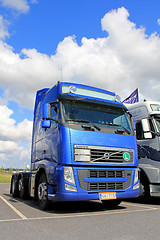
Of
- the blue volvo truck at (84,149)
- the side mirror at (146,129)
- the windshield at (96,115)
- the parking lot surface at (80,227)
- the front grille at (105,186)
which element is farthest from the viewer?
the side mirror at (146,129)

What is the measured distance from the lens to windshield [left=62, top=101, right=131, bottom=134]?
6616mm

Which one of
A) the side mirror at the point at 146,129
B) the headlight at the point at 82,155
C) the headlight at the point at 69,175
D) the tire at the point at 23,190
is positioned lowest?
the tire at the point at 23,190

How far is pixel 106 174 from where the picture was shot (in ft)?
21.3

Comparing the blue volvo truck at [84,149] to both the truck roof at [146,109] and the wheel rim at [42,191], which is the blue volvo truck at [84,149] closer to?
the wheel rim at [42,191]

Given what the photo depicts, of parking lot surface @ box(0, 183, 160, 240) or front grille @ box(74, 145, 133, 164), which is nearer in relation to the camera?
parking lot surface @ box(0, 183, 160, 240)

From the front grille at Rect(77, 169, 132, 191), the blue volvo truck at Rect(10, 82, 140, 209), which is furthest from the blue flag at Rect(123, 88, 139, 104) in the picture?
the front grille at Rect(77, 169, 132, 191)

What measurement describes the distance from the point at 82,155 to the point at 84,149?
156 millimetres

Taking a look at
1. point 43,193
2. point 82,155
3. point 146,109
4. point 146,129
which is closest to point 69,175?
point 82,155

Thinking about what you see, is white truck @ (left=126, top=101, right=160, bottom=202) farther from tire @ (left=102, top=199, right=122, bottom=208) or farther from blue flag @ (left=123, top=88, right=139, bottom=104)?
blue flag @ (left=123, top=88, right=139, bottom=104)

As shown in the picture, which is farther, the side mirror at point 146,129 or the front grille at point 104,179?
the side mirror at point 146,129

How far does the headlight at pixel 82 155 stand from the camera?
6172 millimetres

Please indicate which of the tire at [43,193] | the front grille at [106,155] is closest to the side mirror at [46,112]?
the front grille at [106,155]

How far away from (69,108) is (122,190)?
100 inches

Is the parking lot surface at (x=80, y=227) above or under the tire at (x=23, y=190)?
under
